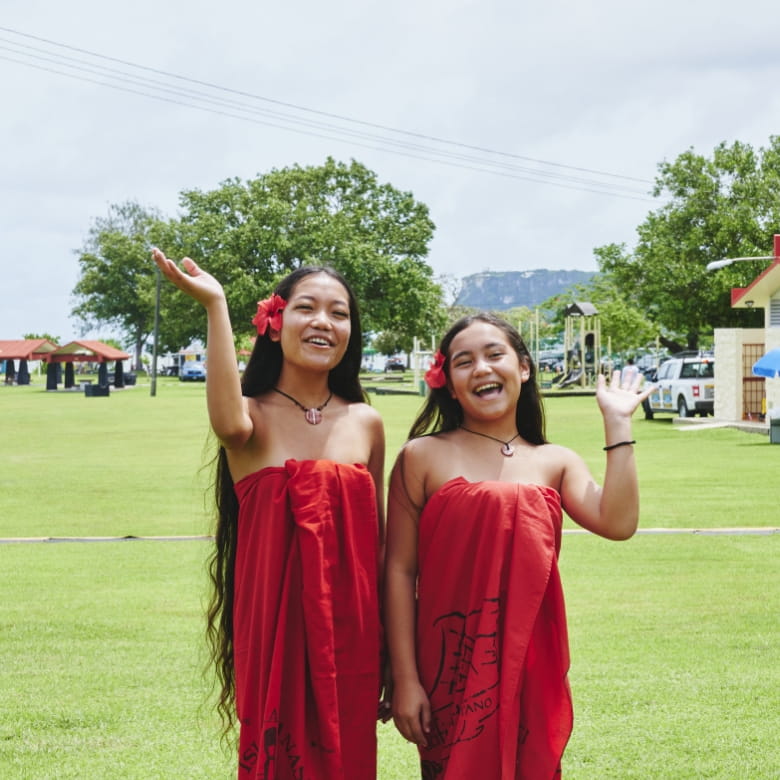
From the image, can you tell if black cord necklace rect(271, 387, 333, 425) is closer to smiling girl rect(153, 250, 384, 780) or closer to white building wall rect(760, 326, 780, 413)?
smiling girl rect(153, 250, 384, 780)

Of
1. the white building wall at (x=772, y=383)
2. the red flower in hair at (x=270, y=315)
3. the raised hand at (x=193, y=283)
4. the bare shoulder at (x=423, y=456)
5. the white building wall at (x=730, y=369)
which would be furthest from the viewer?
the white building wall at (x=730, y=369)

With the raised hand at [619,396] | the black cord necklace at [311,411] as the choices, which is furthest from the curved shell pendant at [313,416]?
the raised hand at [619,396]

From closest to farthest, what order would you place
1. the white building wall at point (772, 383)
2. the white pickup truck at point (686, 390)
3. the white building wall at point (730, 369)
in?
the white building wall at point (772, 383) < the white building wall at point (730, 369) < the white pickup truck at point (686, 390)

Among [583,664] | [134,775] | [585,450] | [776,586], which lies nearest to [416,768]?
[134,775]

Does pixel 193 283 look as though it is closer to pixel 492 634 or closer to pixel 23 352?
pixel 492 634

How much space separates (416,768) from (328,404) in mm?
2008

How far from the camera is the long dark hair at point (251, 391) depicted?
135 inches

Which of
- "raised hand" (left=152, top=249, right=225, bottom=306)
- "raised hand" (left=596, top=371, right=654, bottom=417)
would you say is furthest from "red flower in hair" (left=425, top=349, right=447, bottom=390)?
"raised hand" (left=152, top=249, right=225, bottom=306)

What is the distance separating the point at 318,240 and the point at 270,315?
54956mm

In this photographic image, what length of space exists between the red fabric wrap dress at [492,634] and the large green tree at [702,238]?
4725cm

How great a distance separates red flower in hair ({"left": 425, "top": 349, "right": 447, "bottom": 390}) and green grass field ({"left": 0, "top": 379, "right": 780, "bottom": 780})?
0.76 metres

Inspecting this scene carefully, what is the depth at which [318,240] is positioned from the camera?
57750mm

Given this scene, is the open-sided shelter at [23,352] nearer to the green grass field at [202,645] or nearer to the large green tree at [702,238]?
the large green tree at [702,238]

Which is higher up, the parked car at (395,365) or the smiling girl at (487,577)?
the parked car at (395,365)
